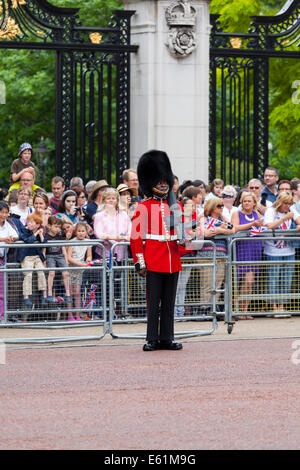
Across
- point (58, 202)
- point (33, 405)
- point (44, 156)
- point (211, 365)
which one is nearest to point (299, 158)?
point (44, 156)

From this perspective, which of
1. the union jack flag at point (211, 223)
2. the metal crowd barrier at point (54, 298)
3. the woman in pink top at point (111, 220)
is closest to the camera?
the metal crowd barrier at point (54, 298)

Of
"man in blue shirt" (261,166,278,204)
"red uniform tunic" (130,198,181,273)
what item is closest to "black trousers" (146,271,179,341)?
"red uniform tunic" (130,198,181,273)

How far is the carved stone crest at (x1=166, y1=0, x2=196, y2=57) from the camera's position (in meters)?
17.1

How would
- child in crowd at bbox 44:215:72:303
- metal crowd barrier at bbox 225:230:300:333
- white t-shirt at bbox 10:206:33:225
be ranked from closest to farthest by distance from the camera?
child in crowd at bbox 44:215:72:303
metal crowd barrier at bbox 225:230:300:333
white t-shirt at bbox 10:206:33:225

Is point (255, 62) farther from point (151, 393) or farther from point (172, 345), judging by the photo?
point (151, 393)

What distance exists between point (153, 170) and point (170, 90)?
611 cm

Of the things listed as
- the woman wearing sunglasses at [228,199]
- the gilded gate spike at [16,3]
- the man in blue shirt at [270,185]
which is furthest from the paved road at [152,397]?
the gilded gate spike at [16,3]

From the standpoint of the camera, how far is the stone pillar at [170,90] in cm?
1717

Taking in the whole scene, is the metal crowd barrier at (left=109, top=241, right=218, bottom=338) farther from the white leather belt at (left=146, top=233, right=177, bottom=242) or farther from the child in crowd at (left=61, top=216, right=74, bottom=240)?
the child in crowd at (left=61, top=216, right=74, bottom=240)

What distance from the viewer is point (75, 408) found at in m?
8.16

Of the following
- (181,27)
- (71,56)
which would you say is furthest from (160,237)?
(181,27)

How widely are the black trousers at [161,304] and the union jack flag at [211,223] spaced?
7.57 feet

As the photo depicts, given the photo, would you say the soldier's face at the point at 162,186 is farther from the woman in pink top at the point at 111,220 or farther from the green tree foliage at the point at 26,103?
the green tree foliage at the point at 26,103

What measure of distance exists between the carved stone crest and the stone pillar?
1 cm
